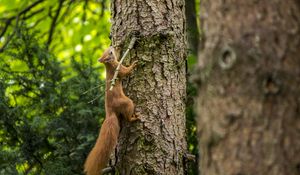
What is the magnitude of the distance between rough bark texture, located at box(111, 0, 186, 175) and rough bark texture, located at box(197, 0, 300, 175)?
6.09 feet

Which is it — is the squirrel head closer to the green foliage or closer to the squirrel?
the squirrel

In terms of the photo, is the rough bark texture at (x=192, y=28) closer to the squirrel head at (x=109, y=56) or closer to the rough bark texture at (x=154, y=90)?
the squirrel head at (x=109, y=56)

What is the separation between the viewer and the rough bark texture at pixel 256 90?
5.24 ft

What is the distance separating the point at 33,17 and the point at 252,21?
661 centimetres

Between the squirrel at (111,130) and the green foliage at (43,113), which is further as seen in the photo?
the green foliage at (43,113)

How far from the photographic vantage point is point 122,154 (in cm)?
359

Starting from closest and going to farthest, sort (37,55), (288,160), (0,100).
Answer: (288,160)
(0,100)
(37,55)

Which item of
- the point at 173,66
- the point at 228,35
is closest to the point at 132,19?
the point at 173,66

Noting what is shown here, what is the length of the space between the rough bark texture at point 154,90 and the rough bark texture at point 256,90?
1857mm

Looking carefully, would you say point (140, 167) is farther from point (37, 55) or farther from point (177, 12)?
point (37, 55)

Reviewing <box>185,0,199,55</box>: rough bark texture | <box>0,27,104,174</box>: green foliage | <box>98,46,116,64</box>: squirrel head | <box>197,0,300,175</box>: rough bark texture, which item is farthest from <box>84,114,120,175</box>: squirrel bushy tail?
<box>185,0,199,55</box>: rough bark texture

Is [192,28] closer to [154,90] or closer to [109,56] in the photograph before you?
[109,56]

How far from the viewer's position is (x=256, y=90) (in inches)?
63.8

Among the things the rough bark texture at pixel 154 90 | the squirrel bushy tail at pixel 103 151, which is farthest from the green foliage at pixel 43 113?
the rough bark texture at pixel 154 90
